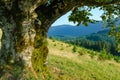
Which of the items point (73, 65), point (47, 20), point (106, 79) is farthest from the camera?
point (73, 65)

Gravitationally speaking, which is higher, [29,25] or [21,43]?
[29,25]

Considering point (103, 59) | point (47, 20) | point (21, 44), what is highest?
point (47, 20)

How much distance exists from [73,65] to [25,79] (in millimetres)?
11164

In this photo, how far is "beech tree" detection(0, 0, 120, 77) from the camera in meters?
20.4

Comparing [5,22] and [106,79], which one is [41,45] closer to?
[5,22]

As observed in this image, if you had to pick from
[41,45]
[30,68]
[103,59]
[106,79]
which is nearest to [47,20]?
[41,45]

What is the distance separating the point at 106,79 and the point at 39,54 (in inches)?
353

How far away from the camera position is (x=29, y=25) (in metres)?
20.8

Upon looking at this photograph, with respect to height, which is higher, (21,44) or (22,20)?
(22,20)

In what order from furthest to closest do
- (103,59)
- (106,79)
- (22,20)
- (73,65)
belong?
(103,59) → (73,65) → (106,79) → (22,20)

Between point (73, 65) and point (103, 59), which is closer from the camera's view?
point (73, 65)

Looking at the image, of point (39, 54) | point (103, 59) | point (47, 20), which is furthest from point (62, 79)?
point (103, 59)

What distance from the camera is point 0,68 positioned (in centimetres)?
2177

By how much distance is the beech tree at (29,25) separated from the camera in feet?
67.1
